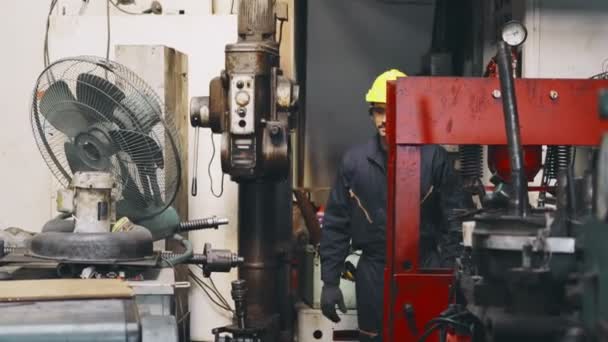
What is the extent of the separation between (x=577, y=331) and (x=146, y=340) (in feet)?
3.11

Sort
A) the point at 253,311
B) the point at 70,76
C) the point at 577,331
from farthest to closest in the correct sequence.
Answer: the point at 253,311 → the point at 70,76 → the point at 577,331

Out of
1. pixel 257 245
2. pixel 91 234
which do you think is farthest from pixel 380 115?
pixel 91 234

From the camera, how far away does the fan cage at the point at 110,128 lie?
3180 mm

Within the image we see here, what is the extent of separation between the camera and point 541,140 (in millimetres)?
2732

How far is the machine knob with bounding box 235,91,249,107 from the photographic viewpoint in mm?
4000

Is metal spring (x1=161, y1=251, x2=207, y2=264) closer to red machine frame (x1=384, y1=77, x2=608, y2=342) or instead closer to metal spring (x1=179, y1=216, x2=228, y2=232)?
metal spring (x1=179, y1=216, x2=228, y2=232)

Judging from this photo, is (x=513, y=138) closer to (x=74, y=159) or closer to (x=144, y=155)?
(x=144, y=155)

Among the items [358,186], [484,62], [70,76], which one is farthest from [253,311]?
[484,62]

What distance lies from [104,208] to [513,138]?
1362mm

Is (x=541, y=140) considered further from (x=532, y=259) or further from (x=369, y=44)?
(x=369, y=44)

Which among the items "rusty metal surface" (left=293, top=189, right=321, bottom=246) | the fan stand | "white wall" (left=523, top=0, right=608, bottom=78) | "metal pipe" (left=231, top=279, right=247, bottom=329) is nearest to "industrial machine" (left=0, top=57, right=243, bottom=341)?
the fan stand

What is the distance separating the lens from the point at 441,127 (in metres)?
2.72

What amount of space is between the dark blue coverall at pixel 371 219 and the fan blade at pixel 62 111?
54.1 inches

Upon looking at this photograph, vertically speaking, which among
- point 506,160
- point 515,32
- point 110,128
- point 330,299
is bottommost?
point 330,299
